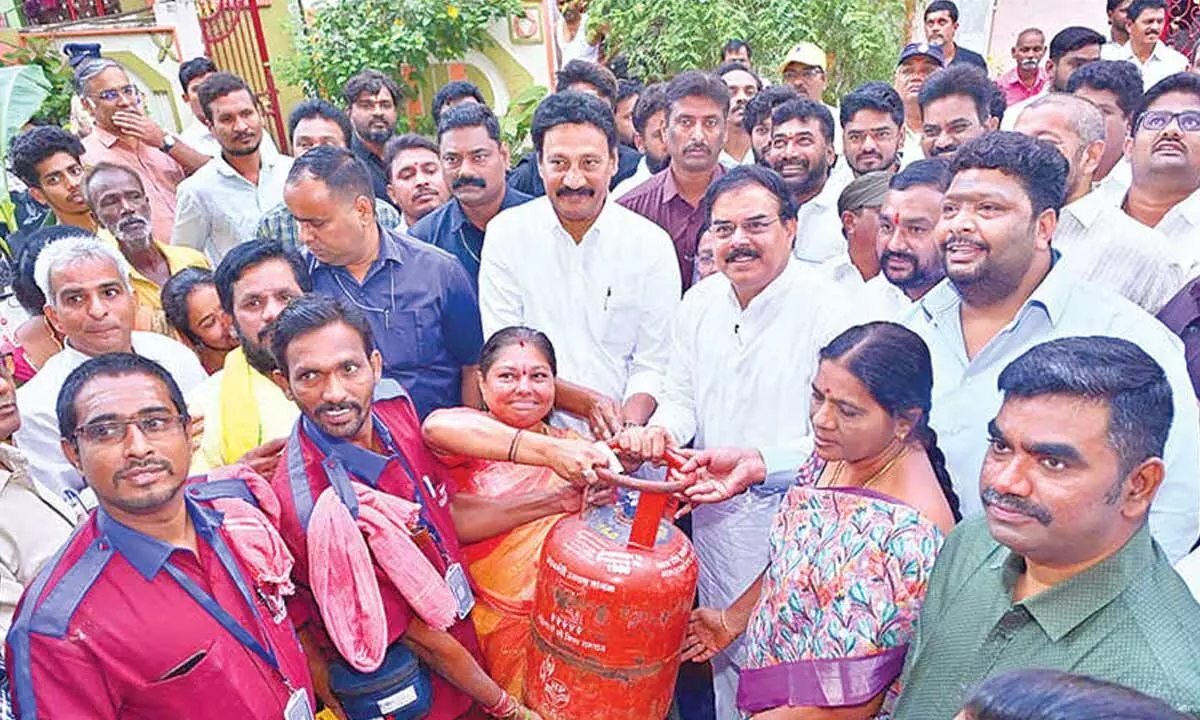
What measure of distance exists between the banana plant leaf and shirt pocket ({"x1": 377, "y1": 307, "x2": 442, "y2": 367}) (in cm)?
304

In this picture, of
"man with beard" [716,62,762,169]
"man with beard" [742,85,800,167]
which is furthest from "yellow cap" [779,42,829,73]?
"man with beard" [742,85,800,167]

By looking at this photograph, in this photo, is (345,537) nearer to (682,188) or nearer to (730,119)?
(682,188)

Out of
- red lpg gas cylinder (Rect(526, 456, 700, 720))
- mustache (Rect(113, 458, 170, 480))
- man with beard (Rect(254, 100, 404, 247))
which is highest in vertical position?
man with beard (Rect(254, 100, 404, 247))

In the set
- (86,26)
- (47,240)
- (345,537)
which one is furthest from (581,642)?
(86,26)

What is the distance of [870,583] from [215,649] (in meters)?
1.39

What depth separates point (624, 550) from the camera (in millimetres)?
2053

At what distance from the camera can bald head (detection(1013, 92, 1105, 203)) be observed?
10.1ft

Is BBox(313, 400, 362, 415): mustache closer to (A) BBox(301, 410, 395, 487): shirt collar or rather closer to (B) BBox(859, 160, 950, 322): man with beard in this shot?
(A) BBox(301, 410, 395, 487): shirt collar

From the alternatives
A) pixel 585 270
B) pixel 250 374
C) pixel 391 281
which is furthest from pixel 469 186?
pixel 250 374

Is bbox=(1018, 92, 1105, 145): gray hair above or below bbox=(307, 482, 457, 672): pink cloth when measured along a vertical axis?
above

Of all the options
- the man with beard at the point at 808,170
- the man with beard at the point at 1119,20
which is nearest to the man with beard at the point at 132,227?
the man with beard at the point at 808,170

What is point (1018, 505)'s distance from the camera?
57.4 inches

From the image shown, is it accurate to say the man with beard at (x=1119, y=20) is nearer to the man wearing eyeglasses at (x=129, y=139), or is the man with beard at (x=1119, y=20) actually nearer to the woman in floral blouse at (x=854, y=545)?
the woman in floral blouse at (x=854, y=545)

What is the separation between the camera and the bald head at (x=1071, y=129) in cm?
306
